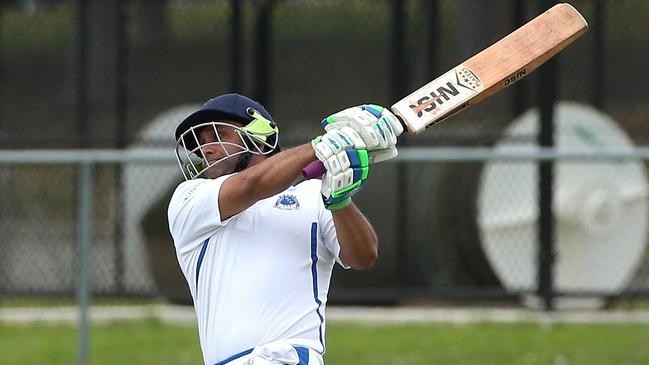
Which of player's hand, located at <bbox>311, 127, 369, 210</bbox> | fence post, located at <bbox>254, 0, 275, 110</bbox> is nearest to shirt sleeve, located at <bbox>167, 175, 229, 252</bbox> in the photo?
player's hand, located at <bbox>311, 127, 369, 210</bbox>

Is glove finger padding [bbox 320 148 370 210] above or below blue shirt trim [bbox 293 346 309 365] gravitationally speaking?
above

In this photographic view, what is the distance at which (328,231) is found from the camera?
17.1ft

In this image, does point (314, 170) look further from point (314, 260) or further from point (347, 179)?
point (314, 260)

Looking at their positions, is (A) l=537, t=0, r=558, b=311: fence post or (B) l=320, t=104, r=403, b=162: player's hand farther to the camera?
(A) l=537, t=0, r=558, b=311: fence post

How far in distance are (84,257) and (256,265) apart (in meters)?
4.89

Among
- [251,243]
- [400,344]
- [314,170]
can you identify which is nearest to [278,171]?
[314,170]

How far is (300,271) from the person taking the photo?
16.9 feet

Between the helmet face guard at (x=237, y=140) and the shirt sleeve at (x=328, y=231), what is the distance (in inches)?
11.7

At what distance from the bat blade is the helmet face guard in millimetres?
475

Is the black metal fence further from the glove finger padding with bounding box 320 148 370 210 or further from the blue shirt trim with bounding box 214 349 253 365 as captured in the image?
the glove finger padding with bounding box 320 148 370 210

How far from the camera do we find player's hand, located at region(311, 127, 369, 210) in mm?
4648

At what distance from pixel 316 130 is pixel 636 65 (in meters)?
2.60

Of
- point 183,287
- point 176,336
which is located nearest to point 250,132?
point 176,336

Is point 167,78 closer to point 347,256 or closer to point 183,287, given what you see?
point 183,287
